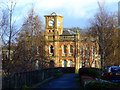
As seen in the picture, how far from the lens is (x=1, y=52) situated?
17.2 meters

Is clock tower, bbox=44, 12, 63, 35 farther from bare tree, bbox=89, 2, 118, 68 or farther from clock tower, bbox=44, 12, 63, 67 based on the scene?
bare tree, bbox=89, 2, 118, 68

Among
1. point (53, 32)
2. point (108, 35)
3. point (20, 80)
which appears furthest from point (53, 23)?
point (20, 80)

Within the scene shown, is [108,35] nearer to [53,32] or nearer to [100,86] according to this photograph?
[53,32]

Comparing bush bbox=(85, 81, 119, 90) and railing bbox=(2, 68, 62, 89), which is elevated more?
railing bbox=(2, 68, 62, 89)

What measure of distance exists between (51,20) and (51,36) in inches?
157

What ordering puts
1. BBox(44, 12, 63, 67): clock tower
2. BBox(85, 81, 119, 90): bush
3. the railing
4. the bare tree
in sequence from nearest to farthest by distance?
1. the railing
2. BBox(85, 81, 119, 90): bush
3. the bare tree
4. BBox(44, 12, 63, 67): clock tower

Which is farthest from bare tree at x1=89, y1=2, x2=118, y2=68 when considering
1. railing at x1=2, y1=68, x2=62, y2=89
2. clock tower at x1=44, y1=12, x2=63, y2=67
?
railing at x1=2, y1=68, x2=62, y2=89

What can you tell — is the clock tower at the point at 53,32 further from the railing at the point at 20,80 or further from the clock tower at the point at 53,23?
the railing at the point at 20,80

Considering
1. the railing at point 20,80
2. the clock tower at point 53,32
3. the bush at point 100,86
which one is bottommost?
the bush at point 100,86

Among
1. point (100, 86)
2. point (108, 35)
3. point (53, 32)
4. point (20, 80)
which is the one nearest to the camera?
point (100, 86)

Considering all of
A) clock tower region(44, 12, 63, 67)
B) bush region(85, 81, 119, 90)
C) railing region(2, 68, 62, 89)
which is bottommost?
bush region(85, 81, 119, 90)

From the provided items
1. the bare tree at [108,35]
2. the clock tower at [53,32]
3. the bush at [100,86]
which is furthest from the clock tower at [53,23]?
the bush at [100,86]

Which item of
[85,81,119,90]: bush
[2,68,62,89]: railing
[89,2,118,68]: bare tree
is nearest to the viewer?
[2,68,62,89]: railing

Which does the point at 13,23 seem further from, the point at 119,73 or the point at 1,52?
the point at 119,73
